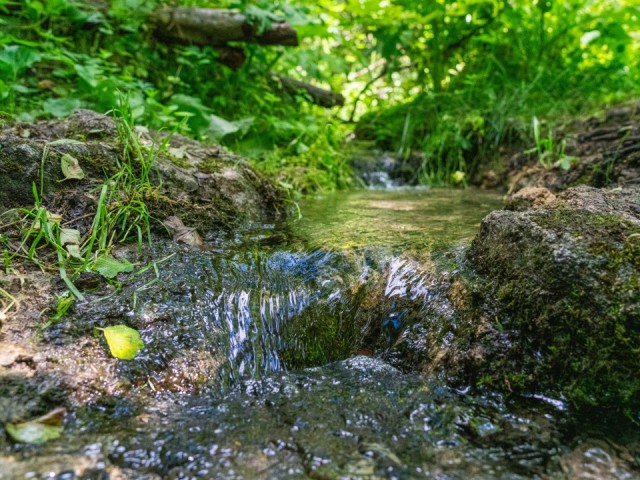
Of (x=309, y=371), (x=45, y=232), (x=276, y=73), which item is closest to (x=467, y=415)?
Answer: (x=309, y=371)

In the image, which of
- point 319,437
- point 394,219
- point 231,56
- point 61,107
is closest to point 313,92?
point 231,56

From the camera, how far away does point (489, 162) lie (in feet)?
17.3

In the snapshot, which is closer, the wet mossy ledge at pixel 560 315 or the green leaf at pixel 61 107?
the wet mossy ledge at pixel 560 315

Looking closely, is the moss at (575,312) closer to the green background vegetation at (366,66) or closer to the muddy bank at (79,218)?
the muddy bank at (79,218)

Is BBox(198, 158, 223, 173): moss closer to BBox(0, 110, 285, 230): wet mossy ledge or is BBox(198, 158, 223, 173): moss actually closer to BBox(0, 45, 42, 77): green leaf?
BBox(0, 110, 285, 230): wet mossy ledge

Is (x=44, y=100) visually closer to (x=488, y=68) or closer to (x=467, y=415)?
(x=467, y=415)

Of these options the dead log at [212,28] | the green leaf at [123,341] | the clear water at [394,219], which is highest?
the dead log at [212,28]

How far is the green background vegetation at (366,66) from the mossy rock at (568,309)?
107 inches

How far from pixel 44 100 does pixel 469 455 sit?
3.99 m

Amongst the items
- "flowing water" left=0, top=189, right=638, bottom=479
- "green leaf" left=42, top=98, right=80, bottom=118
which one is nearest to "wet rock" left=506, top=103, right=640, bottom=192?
"flowing water" left=0, top=189, right=638, bottom=479

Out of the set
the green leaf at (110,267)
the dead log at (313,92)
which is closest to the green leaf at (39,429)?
the green leaf at (110,267)

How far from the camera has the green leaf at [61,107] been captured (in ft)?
10.6

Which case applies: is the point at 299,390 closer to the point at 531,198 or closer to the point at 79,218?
the point at 79,218

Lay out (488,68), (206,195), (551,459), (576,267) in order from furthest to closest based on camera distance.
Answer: (488,68), (206,195), (576,267), (551,459)
